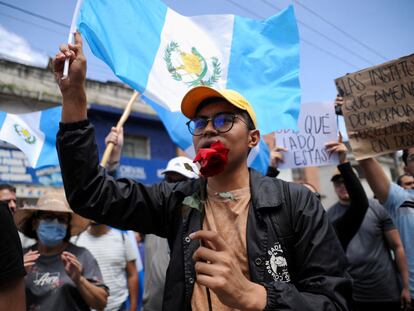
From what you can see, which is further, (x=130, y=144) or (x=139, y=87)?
(x=130, y=144)

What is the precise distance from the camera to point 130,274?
13.5 ft

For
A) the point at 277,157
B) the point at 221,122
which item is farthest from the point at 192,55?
the point at 221,122

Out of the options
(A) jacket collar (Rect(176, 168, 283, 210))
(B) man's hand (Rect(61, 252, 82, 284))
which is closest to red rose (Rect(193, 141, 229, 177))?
(A) jacket collar (Rect(176, 168, 283, 210))

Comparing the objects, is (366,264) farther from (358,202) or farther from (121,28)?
(121,28)

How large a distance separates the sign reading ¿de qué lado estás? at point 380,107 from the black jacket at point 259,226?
61.7 inches

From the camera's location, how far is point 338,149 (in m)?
3.23

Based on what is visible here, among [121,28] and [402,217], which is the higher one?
[121,28]

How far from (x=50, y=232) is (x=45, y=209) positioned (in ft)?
0.66

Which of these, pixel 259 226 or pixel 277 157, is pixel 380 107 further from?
pixel 259 226

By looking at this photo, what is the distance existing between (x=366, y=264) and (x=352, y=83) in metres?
1.85

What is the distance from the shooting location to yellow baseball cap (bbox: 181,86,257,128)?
1.78 metres

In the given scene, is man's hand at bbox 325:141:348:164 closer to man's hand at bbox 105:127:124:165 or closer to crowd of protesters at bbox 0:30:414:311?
crowd of protesters at bbox 0:30:414:311

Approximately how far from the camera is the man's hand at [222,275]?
3.84 feet

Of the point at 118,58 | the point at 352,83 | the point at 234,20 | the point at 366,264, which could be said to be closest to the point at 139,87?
the point at 118,58
